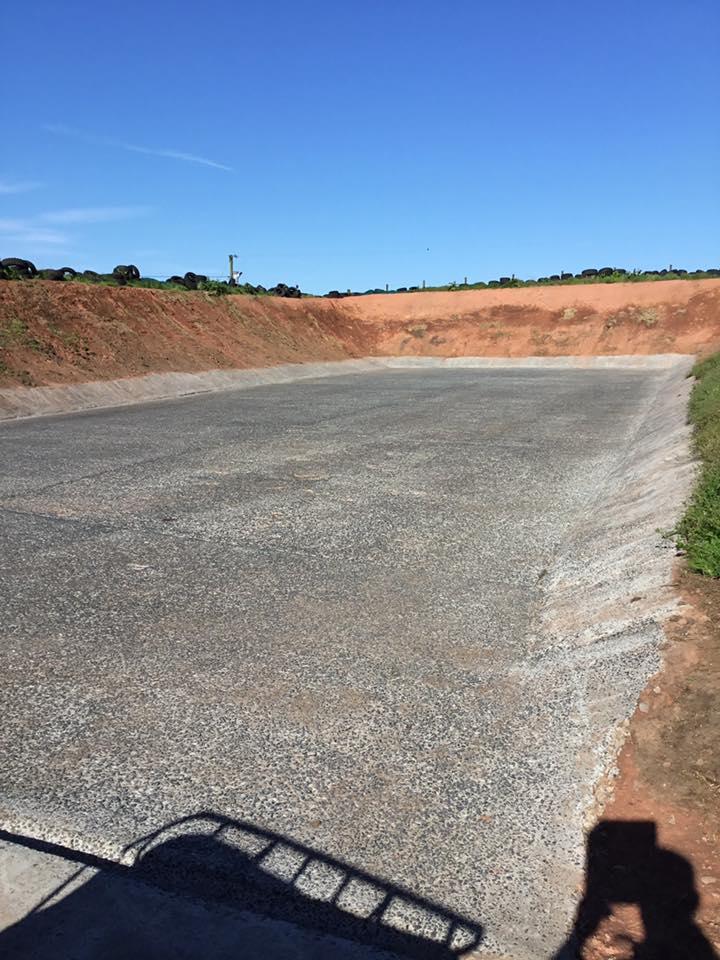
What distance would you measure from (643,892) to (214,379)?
30308mm

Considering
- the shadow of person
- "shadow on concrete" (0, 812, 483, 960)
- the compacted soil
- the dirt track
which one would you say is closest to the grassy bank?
the compacted soil

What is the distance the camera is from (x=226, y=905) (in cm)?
340

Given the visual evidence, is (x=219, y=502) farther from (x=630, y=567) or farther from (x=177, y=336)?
(x=177, y=336)

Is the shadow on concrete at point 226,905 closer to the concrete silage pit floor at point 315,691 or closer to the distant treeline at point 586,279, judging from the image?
the concrete silage pit floor at point 315,691

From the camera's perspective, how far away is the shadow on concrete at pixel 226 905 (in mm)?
3137

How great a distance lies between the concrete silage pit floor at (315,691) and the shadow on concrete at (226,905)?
18mm

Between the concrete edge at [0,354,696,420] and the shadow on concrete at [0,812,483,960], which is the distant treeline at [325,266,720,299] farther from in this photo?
the shadow on concrete at [0,812,483,960]

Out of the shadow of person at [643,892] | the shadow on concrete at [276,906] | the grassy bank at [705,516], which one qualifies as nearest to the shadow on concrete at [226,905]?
the shadow on concrete at [276,906]

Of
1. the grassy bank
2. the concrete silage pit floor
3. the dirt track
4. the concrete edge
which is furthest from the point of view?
the dirt track

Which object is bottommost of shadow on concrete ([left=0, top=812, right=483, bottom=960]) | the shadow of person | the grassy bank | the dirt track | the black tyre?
the shadow of person

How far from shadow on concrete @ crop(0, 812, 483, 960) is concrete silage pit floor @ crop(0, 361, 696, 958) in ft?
0.06

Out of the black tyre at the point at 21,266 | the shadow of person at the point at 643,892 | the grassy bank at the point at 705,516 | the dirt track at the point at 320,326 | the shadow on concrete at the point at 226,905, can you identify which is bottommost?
the shadow of person at the point at 643,892

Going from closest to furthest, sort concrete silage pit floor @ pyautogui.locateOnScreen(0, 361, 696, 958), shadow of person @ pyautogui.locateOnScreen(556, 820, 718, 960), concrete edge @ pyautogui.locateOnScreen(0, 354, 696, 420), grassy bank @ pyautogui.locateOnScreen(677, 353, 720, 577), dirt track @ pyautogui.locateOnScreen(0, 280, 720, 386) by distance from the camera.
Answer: shadow of person @ pyautogui.locateOnScreen(556, 820, 718, 960)
concrete silage pit floor @ pyautogui.locateOnScreen(0, 361, 696, 958)
grassy bank @ pyautogui.locateOnScreen(677, 353, 720, 577)
concrete edge @ pyautogui.locateOnScreen(0, 354, 696, 420)
dirt track @ pyautogui.locateOnScreen(0, 280, 720, 386)

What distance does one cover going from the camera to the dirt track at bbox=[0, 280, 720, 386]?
28812 millimetres
